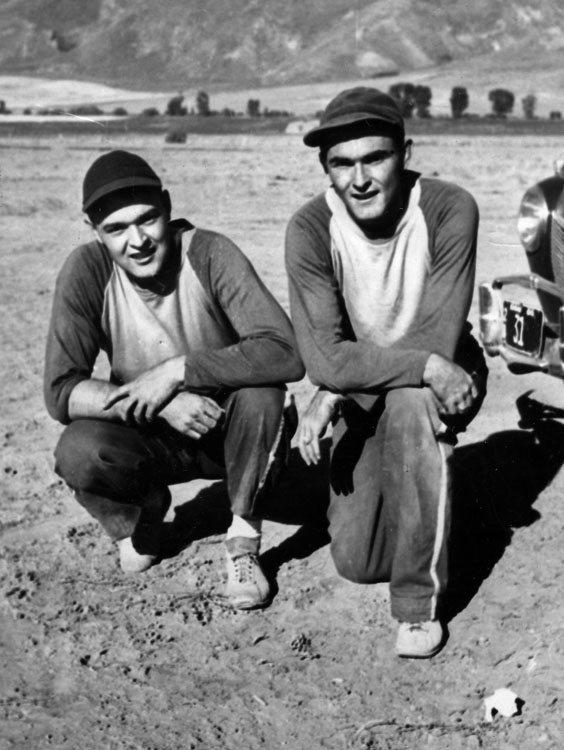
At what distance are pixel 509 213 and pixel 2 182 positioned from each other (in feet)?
24.6

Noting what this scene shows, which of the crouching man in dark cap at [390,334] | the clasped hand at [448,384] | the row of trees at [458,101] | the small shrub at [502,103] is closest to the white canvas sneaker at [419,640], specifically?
the crouching man in dark cap at [390,334]

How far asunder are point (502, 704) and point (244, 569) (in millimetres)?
1041

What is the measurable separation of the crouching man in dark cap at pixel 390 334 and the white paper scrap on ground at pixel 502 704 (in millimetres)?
300

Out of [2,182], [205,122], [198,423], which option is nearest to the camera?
[198,423]

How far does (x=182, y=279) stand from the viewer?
3.74 metres

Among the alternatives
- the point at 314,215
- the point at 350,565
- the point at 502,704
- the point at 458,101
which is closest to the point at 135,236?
the point at 314,215

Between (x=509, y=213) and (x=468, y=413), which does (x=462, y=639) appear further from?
(x=509, y=213)

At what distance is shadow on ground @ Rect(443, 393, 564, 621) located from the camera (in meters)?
3.87

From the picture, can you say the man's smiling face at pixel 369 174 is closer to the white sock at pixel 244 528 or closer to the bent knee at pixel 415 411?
the bent knee at pixel 415 411

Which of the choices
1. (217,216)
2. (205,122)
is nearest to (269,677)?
(217,216)

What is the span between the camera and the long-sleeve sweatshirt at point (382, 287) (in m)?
3.34

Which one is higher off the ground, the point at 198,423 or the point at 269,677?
the point at 198,423

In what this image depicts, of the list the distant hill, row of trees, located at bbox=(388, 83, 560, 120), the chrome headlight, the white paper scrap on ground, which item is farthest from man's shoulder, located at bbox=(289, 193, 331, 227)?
the distant hill

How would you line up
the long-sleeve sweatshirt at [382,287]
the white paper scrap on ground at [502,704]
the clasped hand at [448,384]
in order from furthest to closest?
the long-sleeve sweatshirt at [382,287] → the clasped hand at [448,384] → the white paper scrap on ground at [502,704]
